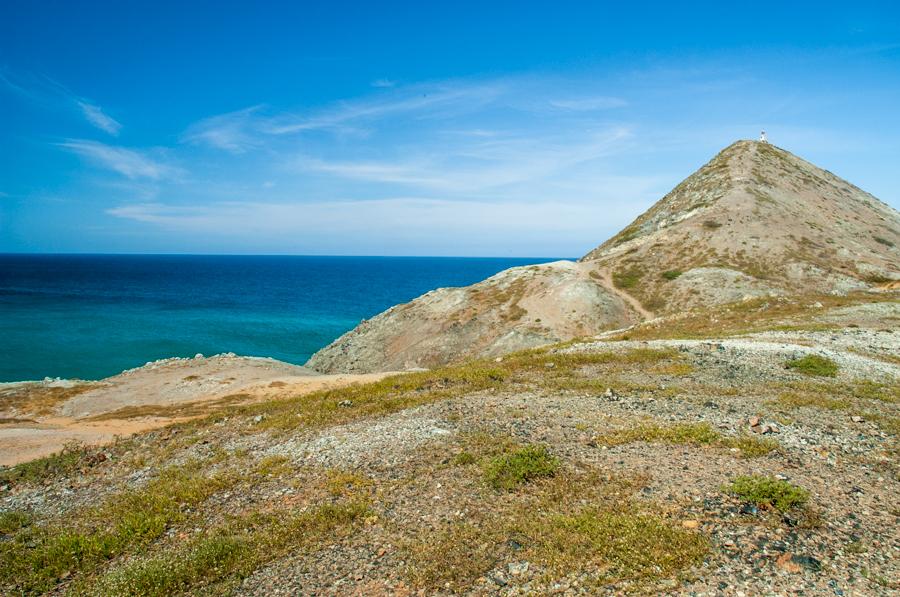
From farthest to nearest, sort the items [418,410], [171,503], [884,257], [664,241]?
[664,241] → [884,257] → [418,410] → [171,503]

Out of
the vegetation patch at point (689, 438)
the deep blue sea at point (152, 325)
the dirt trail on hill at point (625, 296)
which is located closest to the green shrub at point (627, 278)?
the dirt trail on hill at point (625, 296)

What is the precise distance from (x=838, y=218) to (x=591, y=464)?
104 metres

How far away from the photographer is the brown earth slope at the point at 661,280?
63688 millimetres

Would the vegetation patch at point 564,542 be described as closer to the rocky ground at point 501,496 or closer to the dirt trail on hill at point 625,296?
the rocky ground at point 501,496

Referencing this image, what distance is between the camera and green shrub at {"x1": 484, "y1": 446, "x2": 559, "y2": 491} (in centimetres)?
1413

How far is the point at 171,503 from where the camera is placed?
1489 centimetres

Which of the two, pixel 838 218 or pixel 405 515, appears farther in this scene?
pixel 838 218

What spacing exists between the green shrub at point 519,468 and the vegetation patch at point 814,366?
18746mm

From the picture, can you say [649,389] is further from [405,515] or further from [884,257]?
[884,257]

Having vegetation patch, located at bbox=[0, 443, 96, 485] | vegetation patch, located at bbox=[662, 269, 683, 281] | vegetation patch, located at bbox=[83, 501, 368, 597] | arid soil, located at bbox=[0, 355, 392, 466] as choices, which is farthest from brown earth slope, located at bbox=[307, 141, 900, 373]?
vegetation patch, located at bbox=[83, 501, 368, 597]

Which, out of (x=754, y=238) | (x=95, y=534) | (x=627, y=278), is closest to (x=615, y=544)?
(x=95, y=534)

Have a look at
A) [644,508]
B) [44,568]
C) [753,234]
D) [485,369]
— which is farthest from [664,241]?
[44,568]

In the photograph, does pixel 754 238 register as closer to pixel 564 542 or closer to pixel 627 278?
pixel 627 278

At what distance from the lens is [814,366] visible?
84.0 ft
